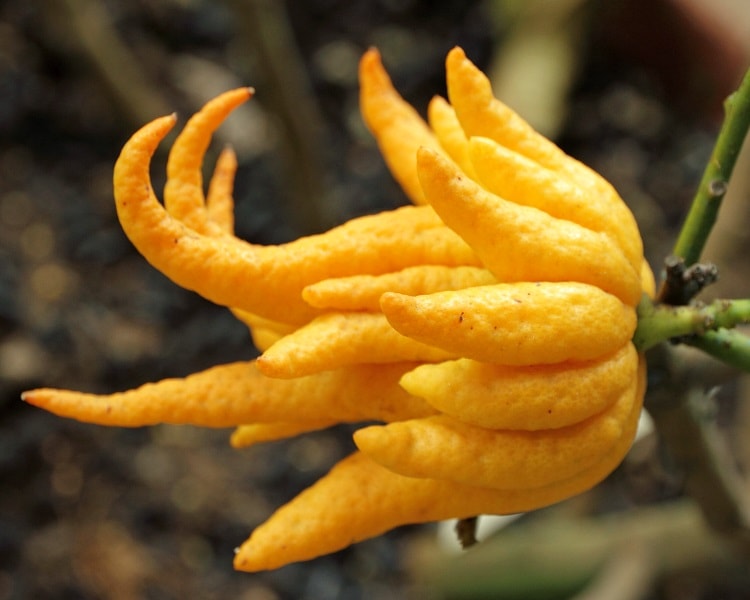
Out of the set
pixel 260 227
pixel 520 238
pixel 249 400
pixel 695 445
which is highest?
pixel 520 238

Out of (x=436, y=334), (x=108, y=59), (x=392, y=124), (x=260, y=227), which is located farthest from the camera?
(x=260, y=227)

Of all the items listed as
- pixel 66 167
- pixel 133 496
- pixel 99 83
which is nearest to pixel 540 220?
pixel 133 496

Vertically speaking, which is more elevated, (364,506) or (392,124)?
(392,124)

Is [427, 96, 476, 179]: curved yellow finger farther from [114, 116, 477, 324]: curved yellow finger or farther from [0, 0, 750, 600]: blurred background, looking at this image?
[0, 0, 750, 600]: blurred background

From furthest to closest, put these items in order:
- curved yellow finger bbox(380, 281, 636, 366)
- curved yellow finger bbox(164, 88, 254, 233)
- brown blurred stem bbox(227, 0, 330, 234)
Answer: brown blurred stem bbox(227, 0, 330, 234)
curved yellow finger bbox(164, 88, 254, 233)
curved yellow finger bbox(380, 281, 636, 366)

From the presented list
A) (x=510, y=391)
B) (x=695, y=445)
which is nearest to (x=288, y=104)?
(x=695, y=445)

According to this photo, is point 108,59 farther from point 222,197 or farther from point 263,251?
point 263,251

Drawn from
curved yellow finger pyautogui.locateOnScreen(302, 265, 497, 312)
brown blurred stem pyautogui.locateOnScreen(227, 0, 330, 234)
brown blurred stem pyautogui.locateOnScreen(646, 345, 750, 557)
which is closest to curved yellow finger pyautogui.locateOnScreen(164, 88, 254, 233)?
curved yellow finger pyautogui.locateOnScreen(302, 265, 497, 312)
